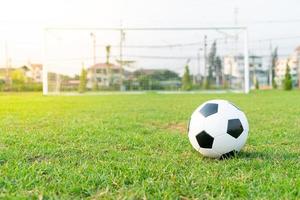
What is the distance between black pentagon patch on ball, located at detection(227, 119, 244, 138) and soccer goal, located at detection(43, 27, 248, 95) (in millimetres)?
22969

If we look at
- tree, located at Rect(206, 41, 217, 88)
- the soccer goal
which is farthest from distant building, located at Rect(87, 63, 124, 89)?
tree, located at Rect(206, 41, 217, 88)

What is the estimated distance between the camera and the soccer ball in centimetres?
263

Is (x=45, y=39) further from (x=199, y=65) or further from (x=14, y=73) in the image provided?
(x=14, y=73)

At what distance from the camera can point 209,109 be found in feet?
9.11

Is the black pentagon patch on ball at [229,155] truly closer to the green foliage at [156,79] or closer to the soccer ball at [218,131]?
the soccer ball at [218,131]

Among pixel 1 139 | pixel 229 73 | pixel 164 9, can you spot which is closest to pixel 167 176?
pixel 1 139

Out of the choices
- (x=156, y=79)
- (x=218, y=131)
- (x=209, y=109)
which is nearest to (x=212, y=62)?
(x=156, y=79)

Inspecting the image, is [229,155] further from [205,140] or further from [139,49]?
[139,49]

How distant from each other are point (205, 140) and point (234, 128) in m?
0.22

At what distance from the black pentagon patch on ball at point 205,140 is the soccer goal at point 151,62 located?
22995mm

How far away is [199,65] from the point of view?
2828cm

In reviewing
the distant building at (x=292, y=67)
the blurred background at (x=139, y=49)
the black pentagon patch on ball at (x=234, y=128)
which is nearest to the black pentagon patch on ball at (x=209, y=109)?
the black pentagon patch on ball at (x=234, y=128)

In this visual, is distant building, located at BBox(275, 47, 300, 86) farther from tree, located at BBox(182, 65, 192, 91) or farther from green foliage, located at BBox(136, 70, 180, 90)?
green foliage, located at BBox(136, 70, 180, 90)

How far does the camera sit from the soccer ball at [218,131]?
8.63 feet
